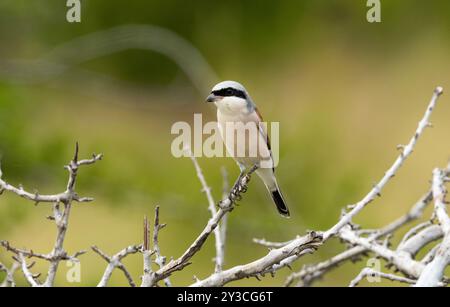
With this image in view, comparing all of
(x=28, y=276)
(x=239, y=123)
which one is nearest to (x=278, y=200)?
(x=239, y=123)

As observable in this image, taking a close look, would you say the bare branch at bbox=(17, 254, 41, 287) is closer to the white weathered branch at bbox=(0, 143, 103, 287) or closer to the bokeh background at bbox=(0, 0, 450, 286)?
the white weathered branch at bbox=(0, 143, 103, 287)

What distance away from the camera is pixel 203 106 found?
4.15 metres

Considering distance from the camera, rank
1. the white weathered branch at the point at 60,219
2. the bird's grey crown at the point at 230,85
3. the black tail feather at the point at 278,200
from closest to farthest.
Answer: the white weathered branch at the point at 60,219 → the bird's grey crown at the point at 230,85 → the black tail feather at the point at 278,200

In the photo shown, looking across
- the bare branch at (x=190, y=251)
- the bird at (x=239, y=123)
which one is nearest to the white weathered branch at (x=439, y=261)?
the bare branch at (x=190, y=251)

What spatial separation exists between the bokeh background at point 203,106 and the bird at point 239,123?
1.22m

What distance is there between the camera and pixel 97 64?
175 inches

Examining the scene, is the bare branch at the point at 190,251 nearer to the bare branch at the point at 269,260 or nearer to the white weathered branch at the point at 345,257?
the bare branch at the point at 269,260

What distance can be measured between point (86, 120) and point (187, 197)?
101cm

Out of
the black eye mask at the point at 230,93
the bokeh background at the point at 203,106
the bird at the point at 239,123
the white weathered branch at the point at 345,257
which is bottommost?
the white weathered branch at the point at 345,257

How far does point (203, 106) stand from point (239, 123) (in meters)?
2.31

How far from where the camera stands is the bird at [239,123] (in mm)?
1818

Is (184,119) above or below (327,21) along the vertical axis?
below
